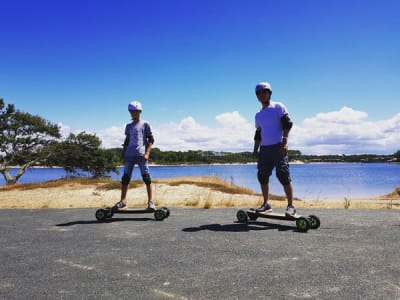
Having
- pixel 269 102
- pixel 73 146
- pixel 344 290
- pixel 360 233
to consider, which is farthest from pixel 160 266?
pixel 73 146

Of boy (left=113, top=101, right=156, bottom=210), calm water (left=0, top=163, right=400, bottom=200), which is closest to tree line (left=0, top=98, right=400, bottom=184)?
calm water (left=0, top=163, right=400, bottom=200)

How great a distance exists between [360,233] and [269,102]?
2.83 meters

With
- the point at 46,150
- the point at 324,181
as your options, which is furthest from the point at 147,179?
the point at 324,181

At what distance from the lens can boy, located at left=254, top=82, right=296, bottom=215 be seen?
6.25 m

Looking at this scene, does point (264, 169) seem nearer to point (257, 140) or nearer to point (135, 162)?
point (257, 140)

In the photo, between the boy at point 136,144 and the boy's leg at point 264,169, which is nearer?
the boy's leg at point 264,169

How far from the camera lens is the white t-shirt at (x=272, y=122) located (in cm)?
640

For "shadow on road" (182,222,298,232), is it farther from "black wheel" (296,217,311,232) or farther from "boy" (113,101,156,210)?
"boy" (113,101,156,210)

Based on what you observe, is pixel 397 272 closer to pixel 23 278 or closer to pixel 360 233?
pixel 360 233

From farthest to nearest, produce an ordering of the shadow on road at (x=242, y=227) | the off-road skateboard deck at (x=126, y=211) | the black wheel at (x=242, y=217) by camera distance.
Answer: the off-road skateboard deck at (x=126, y=211) → the black wheel at (x=242, y=217) → the shadow on road at (x=242, y=227)

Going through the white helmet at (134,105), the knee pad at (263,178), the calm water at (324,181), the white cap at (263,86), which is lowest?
the calm water at (324,181)

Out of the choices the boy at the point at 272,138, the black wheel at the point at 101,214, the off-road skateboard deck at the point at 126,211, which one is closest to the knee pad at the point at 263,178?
the boy at the point at 272,138

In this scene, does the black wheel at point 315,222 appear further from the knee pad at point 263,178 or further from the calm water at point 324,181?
the calm water at point 324,181

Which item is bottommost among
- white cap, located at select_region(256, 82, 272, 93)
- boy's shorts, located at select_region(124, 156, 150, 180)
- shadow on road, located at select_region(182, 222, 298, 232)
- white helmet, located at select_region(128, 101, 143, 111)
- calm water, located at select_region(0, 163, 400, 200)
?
calm water, located at select_region(0, 163, 400, 200)
